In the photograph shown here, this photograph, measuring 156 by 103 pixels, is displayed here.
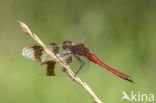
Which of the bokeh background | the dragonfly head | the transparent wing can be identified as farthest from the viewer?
the bokeh background

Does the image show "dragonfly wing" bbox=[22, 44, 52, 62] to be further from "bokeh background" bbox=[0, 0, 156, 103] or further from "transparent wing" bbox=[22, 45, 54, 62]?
"bokeh background" bbox=[0, 0, 156, 103]

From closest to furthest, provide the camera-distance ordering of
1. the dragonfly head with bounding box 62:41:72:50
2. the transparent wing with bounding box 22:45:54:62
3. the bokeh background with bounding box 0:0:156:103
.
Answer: the transparent wing with bounding box 22:45:54:62 < the dragonfly head with bounding box 62:41:72:50 < the bokeh background with bounding box 0:0:156:103

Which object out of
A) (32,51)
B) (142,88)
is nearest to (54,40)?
(142,88)

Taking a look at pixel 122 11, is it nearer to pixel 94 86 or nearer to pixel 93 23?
pixel 93 23

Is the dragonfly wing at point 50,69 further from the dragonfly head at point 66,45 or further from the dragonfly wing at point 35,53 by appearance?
the dragonfly head at point 66,45

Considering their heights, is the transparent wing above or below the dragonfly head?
above

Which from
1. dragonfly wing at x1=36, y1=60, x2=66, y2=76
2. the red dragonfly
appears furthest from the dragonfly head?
dragonfly wing at x1=36, y1=60, x2=66, y2=76
